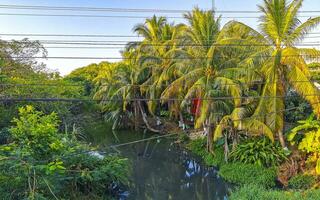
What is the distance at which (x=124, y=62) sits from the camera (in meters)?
22.8

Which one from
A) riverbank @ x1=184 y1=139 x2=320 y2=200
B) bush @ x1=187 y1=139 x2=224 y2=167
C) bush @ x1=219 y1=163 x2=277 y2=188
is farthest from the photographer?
bush @ x1=187 y1=139 x2=224 y2=167

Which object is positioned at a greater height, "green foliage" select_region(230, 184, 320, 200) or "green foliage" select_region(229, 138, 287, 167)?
"green foliage" select_region(229, 138, 287, 167)

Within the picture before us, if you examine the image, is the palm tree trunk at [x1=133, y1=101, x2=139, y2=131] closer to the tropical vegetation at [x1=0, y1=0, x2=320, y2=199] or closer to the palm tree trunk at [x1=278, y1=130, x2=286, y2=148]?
the tropical vegetation at [x1=0, y1=0, x2=320, y2=199]

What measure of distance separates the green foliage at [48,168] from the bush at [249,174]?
3857 mm

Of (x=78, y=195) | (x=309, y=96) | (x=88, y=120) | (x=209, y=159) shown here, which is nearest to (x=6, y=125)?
(x=78, y=195)

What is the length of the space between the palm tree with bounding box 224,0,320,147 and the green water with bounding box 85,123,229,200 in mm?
3352

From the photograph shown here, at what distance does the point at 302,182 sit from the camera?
11.4 m

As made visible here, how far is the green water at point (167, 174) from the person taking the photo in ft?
39.2

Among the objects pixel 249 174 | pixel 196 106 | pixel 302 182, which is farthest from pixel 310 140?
pixel 196 106

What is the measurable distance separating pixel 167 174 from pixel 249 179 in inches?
148

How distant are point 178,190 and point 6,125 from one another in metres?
8.34

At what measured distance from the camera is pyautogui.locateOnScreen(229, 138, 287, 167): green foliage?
41.0ft

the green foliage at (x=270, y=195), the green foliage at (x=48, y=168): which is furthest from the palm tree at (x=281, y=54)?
the green foliage at (x=48, y=168)

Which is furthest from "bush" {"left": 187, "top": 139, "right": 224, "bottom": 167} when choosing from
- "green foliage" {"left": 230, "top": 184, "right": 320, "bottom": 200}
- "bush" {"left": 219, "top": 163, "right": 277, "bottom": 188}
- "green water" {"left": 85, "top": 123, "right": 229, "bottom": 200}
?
"green foliage" {"left": 230, "top": 184, "right": 320, "bottom": 200}
